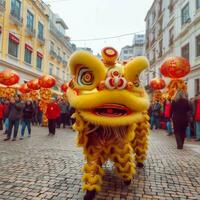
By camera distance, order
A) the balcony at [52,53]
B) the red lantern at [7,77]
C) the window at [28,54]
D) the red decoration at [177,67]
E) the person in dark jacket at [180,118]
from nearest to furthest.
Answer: the person in dark jacket at [180,118], the red decoration at [177,67], the red lantern at [7,77], the window at [28,54], the balcony at [52,53]

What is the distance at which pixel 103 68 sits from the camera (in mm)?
3758

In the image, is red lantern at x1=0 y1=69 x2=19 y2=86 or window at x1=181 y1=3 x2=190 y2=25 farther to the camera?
window at x1=181 y1=3 x2=190 y2=25

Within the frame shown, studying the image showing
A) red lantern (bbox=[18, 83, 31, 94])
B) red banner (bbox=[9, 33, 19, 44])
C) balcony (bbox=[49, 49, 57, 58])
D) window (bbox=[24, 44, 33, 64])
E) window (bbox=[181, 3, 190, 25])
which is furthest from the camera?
balcony (bbox=[49, 49, 57, 58])

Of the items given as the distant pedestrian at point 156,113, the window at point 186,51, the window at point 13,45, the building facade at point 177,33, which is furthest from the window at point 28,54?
the distant pedestrian at point 156,113

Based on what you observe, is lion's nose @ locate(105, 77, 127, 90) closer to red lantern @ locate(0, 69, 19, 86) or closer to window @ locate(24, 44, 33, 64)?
red lantern @ locate(0, 69, 19, 86)

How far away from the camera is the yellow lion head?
356 centimetres

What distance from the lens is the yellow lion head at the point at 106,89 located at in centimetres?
356

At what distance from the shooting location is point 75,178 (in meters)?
4.72

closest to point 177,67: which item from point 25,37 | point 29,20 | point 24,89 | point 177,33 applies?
point 24,89

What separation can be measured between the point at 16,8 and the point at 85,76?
22621mm

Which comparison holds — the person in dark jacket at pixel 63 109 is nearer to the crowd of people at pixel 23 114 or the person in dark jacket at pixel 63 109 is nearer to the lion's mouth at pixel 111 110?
the crowd of people at pixel 23 114

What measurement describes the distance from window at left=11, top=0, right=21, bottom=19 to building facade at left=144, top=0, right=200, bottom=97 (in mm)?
14317

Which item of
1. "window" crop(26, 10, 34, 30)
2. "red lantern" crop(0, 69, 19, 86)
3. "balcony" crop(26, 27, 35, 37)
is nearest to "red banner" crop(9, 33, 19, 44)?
"balcony" crop(26, 27, 35, 37)

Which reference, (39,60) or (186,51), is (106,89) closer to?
(186,51)
